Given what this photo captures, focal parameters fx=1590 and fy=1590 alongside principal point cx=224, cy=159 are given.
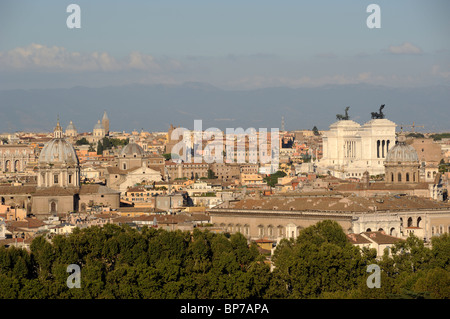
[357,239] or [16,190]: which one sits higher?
[16,190]

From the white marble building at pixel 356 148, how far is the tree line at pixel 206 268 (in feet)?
198

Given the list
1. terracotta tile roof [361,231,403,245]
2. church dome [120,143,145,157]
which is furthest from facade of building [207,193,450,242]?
church dome [120,143,145,157]

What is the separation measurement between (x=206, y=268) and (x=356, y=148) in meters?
72.9

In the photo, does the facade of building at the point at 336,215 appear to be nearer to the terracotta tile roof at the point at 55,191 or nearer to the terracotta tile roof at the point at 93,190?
the terracotta tile roof at the point at 55,191

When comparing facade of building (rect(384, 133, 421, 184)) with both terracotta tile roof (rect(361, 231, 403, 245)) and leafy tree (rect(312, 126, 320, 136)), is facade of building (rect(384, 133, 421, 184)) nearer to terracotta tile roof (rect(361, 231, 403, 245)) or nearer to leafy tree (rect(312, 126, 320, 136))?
terracotta tile roof (rect(361, 231, 403, 245))

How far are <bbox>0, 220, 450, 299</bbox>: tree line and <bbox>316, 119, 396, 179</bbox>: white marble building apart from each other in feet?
198

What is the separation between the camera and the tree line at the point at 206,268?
4631cm

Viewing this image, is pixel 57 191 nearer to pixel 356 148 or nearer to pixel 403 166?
pixel 403 166

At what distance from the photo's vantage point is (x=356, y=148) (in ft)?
400

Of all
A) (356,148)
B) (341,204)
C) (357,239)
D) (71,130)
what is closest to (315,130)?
(71,130)

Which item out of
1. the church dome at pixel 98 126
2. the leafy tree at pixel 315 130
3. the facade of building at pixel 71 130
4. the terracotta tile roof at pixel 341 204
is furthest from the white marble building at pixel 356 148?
the leafy tree at pixel 315 130

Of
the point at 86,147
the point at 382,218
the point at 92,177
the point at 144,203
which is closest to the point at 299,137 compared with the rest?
the point at 86,147

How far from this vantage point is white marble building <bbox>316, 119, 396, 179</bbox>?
386 feet
